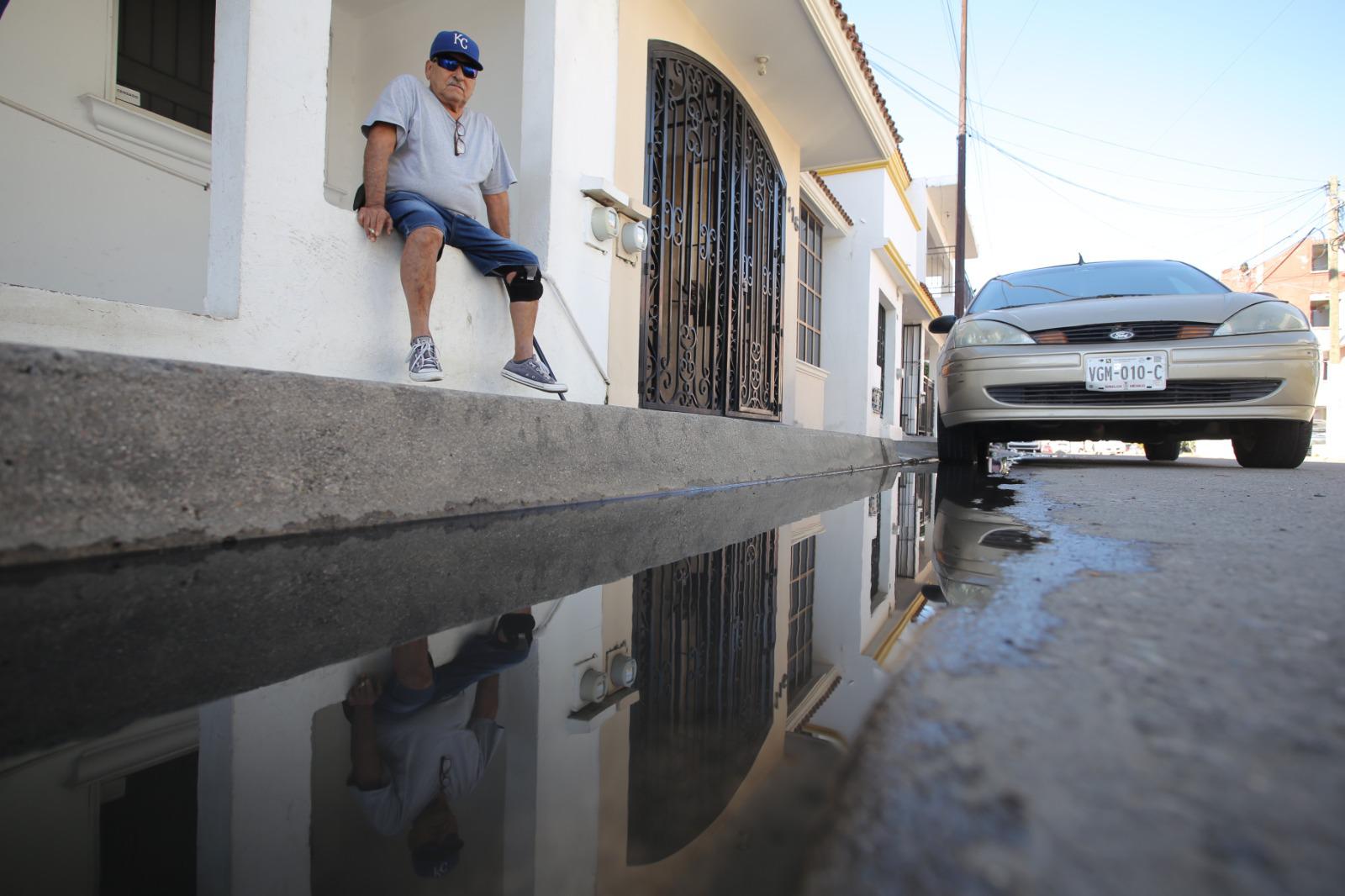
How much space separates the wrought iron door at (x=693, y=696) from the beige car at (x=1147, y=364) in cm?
298

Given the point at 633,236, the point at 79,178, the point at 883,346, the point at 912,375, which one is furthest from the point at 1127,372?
the point at 912,375

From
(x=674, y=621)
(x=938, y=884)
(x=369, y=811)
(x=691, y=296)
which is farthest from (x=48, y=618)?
(x=691, y=296)

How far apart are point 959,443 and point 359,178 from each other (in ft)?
14.2

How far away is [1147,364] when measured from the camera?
3.66 metres

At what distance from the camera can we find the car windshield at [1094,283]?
424cm

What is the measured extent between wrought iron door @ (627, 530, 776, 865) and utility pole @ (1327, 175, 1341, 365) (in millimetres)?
26664

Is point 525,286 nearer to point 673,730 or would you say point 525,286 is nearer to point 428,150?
point 428,150

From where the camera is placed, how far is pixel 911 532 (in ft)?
7.88

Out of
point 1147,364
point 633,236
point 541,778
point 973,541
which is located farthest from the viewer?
point 633,236

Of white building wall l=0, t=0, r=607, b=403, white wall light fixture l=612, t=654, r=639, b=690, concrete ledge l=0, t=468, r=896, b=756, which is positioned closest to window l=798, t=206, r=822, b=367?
white building wall l=0, t=0, r=607, b=403

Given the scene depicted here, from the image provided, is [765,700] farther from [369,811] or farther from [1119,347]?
[1119,347]

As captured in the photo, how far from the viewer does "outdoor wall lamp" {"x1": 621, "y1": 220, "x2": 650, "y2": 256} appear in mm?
3844

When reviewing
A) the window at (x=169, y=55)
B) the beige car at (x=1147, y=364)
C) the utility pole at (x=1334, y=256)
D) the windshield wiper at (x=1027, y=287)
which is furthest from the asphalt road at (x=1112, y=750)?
the utility pole at (x=1334, y=256)

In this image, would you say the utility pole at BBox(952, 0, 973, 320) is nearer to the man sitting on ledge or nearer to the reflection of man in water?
the man sitting on ledge
